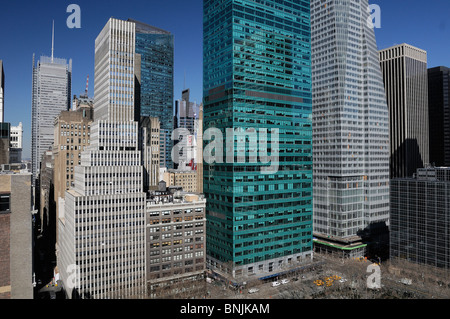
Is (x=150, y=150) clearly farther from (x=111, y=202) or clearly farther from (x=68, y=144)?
(x=111, y=202)

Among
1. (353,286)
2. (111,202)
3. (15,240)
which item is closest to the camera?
(15,240)

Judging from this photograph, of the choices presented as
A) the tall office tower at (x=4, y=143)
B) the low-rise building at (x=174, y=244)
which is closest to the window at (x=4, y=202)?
the tall office tower at (x=4, y=143)

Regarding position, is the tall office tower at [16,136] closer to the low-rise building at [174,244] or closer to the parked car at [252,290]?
the low-rise building at [174,244]

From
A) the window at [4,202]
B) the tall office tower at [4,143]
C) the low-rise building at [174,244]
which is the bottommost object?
the low-rise building at [174,244]

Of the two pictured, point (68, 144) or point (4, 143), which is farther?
point (68, 144)

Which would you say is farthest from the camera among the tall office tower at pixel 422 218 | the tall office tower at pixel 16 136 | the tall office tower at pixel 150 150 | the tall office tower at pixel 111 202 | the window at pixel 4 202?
the tall office tower at pixel 150 150

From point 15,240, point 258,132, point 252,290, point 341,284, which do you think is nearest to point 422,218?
point 341,284

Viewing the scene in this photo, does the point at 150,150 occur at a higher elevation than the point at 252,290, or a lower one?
higher

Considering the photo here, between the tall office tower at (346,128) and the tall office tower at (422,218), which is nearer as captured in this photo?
the tall office tower at (422,218)
